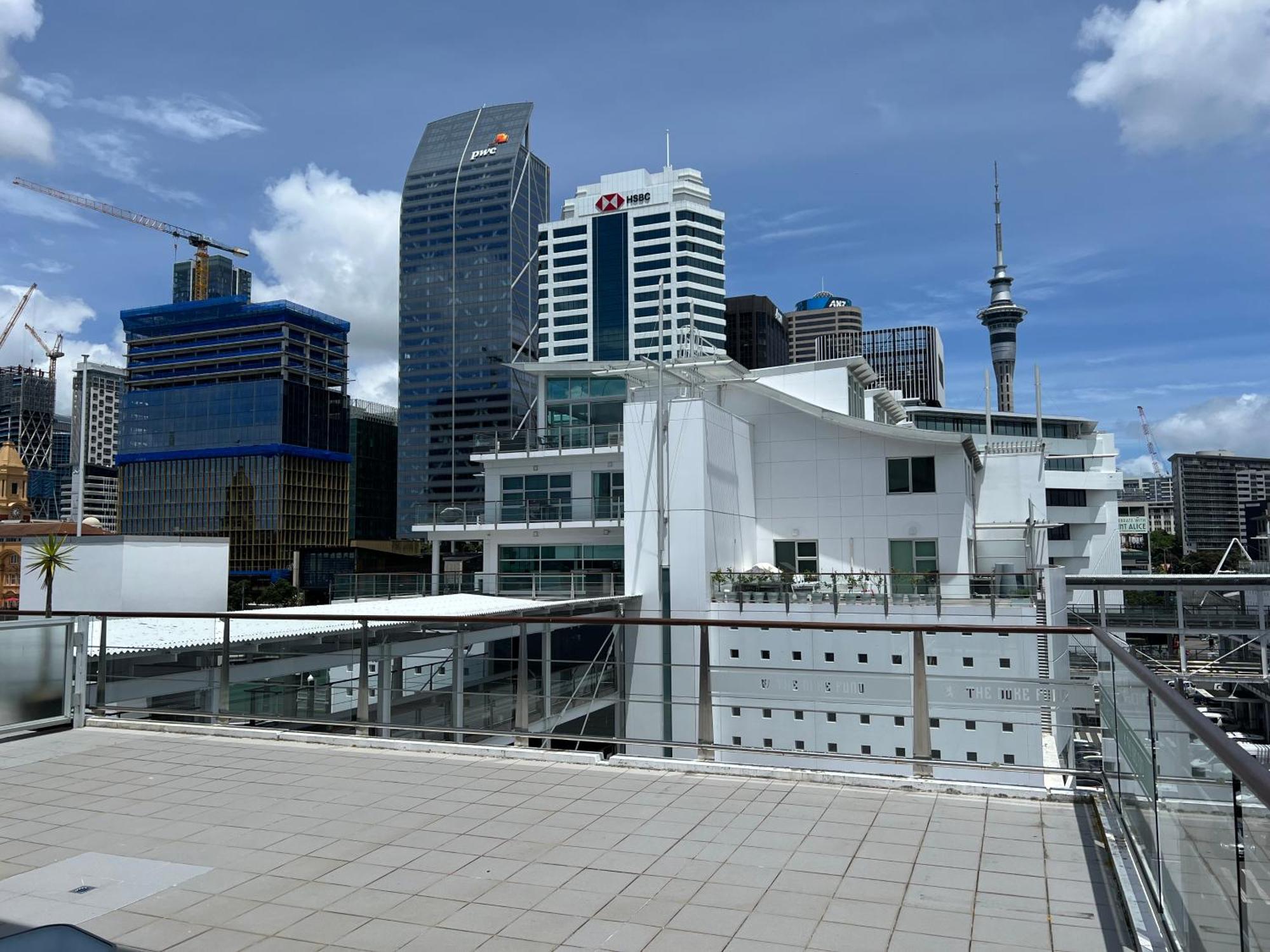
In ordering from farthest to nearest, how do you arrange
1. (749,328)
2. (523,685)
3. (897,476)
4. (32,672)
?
(749,328) → (897,476) → (32,672) → (523,685)

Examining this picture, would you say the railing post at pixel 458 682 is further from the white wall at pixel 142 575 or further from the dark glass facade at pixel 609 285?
the dark glass facade at pixel 609 285

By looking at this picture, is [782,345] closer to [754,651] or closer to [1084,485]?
[1084,485]

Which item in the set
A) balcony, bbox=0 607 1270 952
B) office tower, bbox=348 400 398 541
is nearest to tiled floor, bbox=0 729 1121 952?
balcony, bbox=0 607 1270 952

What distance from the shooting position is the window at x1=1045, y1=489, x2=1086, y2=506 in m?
68.1

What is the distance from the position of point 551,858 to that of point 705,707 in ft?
7.59

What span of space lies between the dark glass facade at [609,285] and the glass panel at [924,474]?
103m

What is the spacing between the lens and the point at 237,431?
140 metres

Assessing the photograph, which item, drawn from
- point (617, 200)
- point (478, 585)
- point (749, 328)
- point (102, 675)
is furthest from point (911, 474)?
point (749, 328)

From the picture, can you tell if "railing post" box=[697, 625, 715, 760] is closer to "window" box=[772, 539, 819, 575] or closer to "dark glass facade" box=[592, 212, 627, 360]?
"window" box=[772, 539, 819, 575]

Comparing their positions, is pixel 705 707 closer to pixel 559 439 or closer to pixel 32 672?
pixel 32 672

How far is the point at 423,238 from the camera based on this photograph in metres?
173

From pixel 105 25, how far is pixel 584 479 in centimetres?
2068

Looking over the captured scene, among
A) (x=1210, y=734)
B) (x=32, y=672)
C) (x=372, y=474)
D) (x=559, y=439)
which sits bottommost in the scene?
(x=32, y=672)

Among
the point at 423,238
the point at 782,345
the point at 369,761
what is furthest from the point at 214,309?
the point at 369,761
